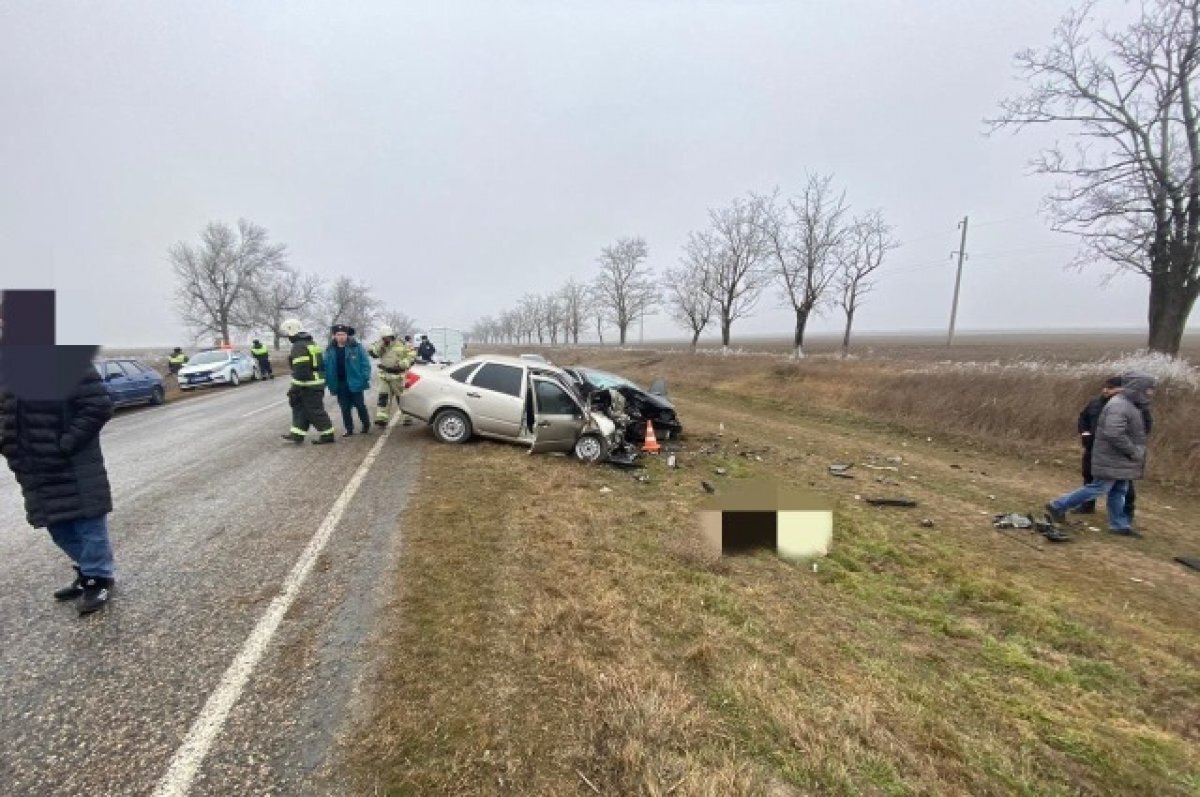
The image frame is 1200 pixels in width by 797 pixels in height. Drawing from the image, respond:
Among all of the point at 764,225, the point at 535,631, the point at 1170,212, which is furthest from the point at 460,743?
the point at 764,225

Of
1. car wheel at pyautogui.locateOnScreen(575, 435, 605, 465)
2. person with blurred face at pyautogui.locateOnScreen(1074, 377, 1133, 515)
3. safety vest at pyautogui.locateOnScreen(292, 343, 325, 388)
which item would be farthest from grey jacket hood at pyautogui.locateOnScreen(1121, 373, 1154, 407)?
safety vest at pyautogui.locateOnScreen(292, 343, 325, 388)

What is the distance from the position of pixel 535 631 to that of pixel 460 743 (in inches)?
35.7

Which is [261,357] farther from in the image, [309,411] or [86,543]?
[86,543]

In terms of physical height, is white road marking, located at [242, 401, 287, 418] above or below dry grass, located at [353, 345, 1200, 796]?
above

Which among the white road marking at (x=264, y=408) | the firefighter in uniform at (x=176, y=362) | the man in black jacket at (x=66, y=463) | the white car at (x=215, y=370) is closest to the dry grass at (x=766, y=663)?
the man in black jacket at (x=66, y=463)

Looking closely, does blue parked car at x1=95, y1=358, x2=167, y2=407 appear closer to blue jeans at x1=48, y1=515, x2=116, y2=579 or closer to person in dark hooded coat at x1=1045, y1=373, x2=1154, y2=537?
blue jeans at x1=48, y1=515, x2=116, y2=579

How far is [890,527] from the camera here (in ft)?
19.3

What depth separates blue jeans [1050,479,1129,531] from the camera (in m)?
5.98

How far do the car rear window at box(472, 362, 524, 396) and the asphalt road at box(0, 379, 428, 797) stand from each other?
2668mm

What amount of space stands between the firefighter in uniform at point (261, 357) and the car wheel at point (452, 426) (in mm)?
18560

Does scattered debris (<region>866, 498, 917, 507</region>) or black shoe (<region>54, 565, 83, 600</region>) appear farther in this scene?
scattered debris (<region>866, 498, 917, 507</region>)

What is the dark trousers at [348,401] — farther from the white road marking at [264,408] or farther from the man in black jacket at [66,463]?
the man in black jacket at [66,463]

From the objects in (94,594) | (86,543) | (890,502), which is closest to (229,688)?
(94,594)

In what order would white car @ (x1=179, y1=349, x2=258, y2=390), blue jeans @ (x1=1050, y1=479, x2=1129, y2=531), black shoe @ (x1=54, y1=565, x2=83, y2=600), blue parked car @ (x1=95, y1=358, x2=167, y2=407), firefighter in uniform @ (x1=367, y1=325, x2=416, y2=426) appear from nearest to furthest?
black shoe @ (x1=54, y1=565, x2=83, y2=600) → blue jeans @ (x1=1050, y1=479, x2=1129, y2=531) → firefighter in uniform @ (x1=367, y1=325, x2=416, y2=426) → blue parked car @ (x1=95, y1=358, x2=167, y2=407) → white car @ (x1=179, y1=349, x2=258, y2=390)
